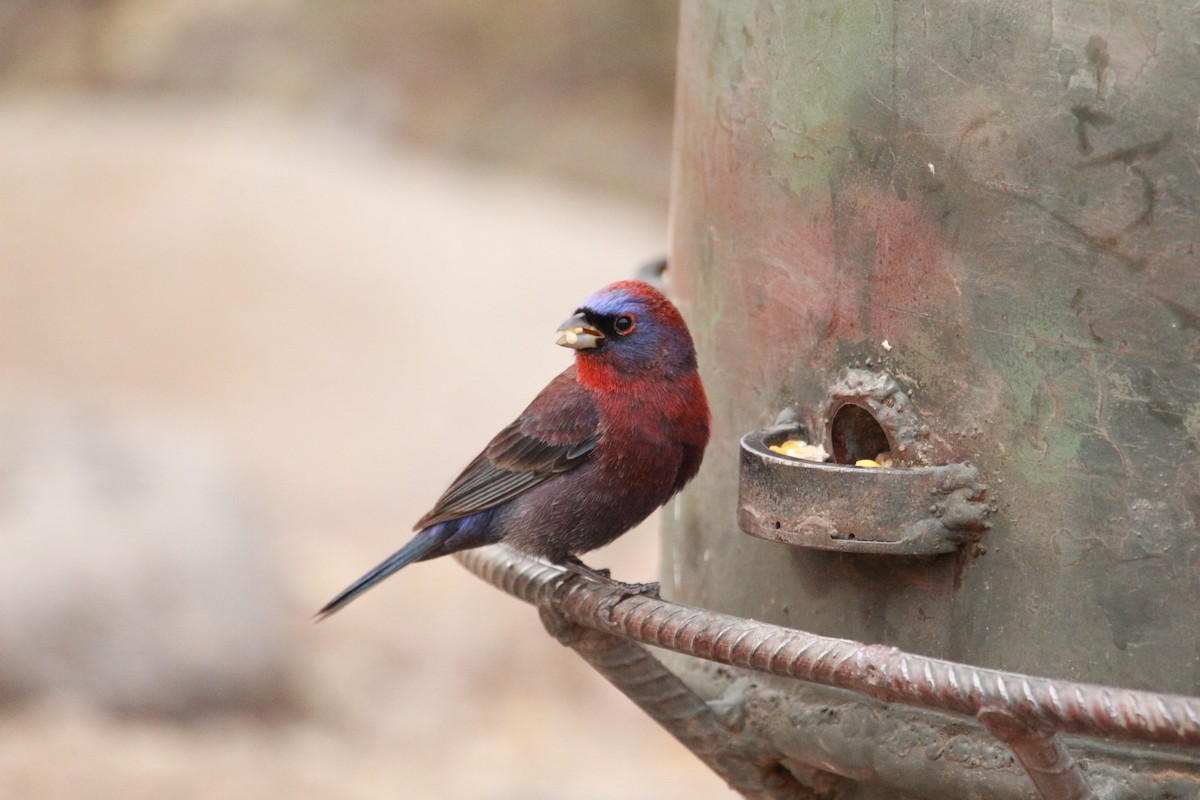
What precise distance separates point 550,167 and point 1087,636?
632 inches

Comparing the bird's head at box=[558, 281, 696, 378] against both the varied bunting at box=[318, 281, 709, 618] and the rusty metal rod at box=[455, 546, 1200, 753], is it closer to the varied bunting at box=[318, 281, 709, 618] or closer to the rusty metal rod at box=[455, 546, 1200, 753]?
the varied bunting at box=[318, 281, 709, 618]

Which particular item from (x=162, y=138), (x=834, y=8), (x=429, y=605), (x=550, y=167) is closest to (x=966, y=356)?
(x=834, y=8)

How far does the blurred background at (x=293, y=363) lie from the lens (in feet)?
24.1

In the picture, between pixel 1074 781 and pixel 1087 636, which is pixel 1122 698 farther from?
pixel 1087 636

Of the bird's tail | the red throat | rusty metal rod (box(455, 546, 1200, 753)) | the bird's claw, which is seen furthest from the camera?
the bird's tail

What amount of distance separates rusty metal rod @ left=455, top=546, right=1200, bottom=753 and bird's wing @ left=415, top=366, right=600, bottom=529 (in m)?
0.75

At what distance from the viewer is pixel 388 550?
10359 millimetres

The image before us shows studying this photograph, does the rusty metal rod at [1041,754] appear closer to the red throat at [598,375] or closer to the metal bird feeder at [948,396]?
the metal bird feeder at [948,396]

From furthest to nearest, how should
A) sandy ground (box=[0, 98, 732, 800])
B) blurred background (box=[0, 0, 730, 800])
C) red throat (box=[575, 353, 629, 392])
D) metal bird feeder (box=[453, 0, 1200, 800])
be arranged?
sandy ground (box=[0, 98, 732, 800]) < blurred background (box=[0, 0, 730, 800]) < red throat (box=[575, 353, 629, 392]) < metal bird feeder (box=[453, 0, 1200, 800])

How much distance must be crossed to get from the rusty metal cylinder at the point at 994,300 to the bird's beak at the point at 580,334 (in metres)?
0.48

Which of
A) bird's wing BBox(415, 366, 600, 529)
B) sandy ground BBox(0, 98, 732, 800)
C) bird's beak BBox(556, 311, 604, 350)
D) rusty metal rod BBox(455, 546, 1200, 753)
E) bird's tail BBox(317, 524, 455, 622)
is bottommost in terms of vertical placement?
sandy ground BBox(0, 98, 732, 800)

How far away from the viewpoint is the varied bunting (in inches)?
140

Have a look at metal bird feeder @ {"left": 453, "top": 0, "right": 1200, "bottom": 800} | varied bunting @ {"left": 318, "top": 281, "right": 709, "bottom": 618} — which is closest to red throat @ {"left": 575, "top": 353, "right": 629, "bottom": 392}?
varied bunting @ {"left": 318, "top": 281, "right": 709, "bottom": 618}

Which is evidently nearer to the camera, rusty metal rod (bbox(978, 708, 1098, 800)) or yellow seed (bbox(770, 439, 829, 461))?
rusty metal rod (bbox(978, 708, 1098, 800))
